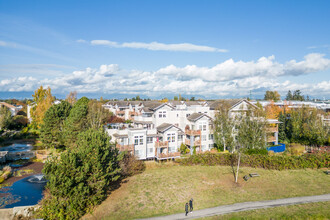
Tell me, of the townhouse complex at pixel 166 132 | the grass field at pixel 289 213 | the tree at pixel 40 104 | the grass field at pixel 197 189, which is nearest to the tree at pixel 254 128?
the townhouse complex at pixel 166 132

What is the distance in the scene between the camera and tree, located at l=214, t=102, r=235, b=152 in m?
38.9

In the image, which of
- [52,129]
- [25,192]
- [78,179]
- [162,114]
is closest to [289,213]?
[78,179]

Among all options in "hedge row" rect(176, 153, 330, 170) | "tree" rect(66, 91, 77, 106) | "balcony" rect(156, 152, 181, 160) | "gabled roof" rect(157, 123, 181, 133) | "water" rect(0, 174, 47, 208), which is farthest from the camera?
"tree" rect(66, 91, 77, 106)

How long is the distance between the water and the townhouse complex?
40.6 feet

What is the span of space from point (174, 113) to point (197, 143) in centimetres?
807

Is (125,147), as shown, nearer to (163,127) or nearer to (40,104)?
(163,127)

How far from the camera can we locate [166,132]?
130ft

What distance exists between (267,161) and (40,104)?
56.9 m

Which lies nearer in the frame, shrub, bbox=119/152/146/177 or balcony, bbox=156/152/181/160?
shrub, bbox=119/152/146/177

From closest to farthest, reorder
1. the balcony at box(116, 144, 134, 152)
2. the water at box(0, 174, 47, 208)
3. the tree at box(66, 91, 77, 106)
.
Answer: the water at box(0, 174, 47, 208) → the balcony at box(116, 144, 134, 152) → the tree at box(66, 91, 77, 106)

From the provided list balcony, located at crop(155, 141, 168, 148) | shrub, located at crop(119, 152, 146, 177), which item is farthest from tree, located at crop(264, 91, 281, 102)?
shrub, located at crop(119, 152, 146, 177)

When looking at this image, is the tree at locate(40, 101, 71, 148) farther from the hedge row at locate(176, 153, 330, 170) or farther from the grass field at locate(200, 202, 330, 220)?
the grass field at locate(200, 202, 330, 220)

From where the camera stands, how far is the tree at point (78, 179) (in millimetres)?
19766

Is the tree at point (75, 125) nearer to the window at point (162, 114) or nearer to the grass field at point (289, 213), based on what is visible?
the window at point (162, 114)
